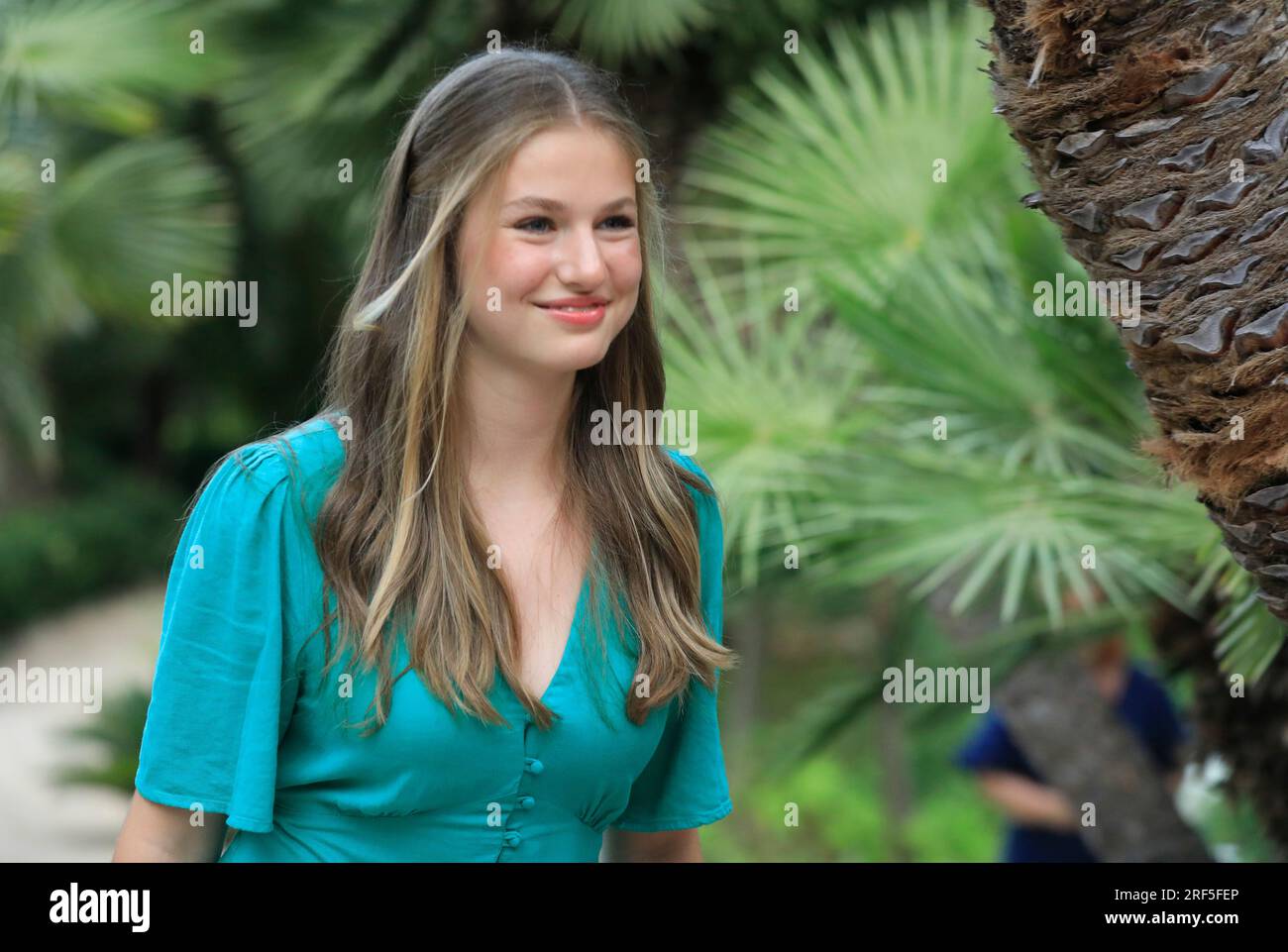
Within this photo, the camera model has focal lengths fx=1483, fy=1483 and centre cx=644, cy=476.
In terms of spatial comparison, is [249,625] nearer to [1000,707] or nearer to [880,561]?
[880,561]

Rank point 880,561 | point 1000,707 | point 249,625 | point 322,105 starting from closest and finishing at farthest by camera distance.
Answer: point 249,625, point 880,561, point 1000,707, point 322,105

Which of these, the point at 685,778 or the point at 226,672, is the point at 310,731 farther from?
the point at 685,778

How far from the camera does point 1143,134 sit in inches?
59.7

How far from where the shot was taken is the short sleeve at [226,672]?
1350mm

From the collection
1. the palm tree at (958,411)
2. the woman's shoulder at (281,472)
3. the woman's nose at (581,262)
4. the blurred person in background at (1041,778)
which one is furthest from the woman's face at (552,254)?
the blurred person in background at (1041,778)

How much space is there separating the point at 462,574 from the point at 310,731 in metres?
0.20

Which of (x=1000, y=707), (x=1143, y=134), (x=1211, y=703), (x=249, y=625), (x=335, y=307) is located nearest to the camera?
(x=249, y=625)

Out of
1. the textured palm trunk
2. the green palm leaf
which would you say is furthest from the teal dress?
the green palm leaf

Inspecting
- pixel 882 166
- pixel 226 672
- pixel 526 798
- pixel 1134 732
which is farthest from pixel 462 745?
pixel 1134 732

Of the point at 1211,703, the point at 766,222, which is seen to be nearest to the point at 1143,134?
the point at 766,222

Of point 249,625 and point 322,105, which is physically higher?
point 322,105

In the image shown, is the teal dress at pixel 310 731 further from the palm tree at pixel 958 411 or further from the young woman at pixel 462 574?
the palm tree at pixel 958 411

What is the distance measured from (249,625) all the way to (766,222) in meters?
2.54

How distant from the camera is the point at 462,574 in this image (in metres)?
1.43
